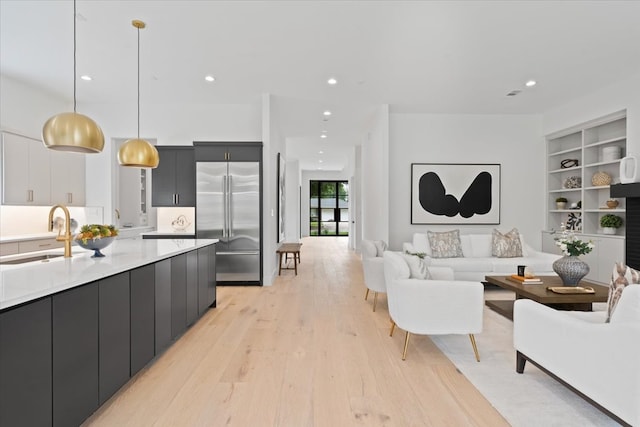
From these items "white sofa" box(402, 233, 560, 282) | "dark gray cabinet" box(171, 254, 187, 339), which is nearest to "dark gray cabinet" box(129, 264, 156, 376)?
"dark gray cabinet" box(171, 254, 187, 339)

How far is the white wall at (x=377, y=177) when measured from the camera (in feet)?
20.1

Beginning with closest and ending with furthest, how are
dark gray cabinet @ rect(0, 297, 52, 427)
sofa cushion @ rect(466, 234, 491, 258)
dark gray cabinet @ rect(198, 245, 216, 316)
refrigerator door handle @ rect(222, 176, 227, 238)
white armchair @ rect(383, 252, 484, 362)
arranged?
dark gray cabinet @ rect(0, 297, 52, 427)
white armchair @ rect(383, 252, 484, 362)
dark gray cabinet @ rect(198, 245, 216, 316)
refrigerator door handle @ rect(222, 176, 227, 238)
sofa cushion @ rect(466, 234, 491, 258)

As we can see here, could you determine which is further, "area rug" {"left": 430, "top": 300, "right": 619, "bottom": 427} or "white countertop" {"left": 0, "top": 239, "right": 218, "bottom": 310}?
"area rug" {"left": 430, "top": 300, "right": 619, "bottom": 427}

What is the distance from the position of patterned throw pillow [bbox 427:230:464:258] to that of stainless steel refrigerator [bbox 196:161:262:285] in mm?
2789

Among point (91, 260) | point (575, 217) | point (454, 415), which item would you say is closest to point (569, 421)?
point (454, 415)

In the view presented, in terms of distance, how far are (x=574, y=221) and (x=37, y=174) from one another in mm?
8670

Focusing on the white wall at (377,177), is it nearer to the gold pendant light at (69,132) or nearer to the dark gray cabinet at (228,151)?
the dark gray cabinet at (228,151)

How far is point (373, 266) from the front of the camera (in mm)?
4227

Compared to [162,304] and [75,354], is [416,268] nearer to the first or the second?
[162,304]

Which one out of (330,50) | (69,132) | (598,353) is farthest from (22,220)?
(598,353)

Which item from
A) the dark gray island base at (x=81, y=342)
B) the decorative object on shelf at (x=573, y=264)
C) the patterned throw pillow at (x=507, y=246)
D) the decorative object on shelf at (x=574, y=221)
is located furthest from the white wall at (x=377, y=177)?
the dark gray island base at (x=81, y=342)

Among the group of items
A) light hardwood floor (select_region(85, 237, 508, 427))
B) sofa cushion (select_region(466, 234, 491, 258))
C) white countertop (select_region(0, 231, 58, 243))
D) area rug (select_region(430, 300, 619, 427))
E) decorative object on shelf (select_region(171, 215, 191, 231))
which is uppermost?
decorative object on shelf (select_region(171, 215, 191, 231))

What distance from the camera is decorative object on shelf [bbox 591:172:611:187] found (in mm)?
5473

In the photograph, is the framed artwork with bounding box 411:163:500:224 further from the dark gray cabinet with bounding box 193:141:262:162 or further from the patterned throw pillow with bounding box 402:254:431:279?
the patterned throw pillow with bounding box 402:254:431:279
